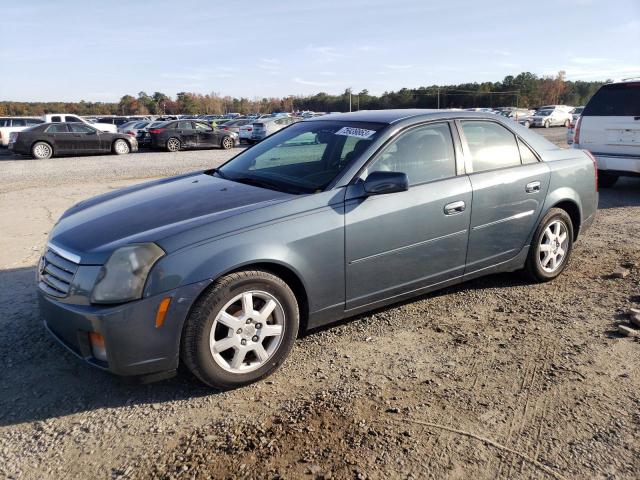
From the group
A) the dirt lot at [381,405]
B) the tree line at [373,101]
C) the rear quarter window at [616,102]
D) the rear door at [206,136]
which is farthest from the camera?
the tree line at [373,101]

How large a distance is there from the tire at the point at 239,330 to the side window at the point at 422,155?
3.80 feet

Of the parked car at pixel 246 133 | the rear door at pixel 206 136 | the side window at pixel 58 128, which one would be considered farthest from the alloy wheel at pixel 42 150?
the parked car at pixel 246 133

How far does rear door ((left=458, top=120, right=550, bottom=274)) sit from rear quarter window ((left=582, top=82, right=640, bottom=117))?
16.3 ft

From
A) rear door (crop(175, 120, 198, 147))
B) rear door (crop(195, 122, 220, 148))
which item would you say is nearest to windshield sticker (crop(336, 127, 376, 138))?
rear door (crop(175, 120, 198, 147))

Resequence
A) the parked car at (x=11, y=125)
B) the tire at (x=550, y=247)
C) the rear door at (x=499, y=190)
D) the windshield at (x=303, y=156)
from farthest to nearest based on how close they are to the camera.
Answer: the parked car at (x=11, y=125)
the tire at (x=550, y=247)
the rear door at (x=499, y=190)
the windshield at (x=303, y=156)

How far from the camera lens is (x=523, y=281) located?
4.89 metres

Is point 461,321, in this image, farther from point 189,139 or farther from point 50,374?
point 189,139

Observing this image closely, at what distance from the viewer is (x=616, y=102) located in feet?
28.0

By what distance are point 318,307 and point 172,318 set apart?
0.98 meters

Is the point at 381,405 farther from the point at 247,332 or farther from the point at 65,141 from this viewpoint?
the point at 65,141

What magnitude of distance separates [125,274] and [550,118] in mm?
41826

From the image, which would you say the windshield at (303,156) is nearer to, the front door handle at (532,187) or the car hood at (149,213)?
the car hood at (149,213)

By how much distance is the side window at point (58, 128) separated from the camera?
19.4m

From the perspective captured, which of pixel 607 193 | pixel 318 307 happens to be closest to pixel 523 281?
pixel 318 307
